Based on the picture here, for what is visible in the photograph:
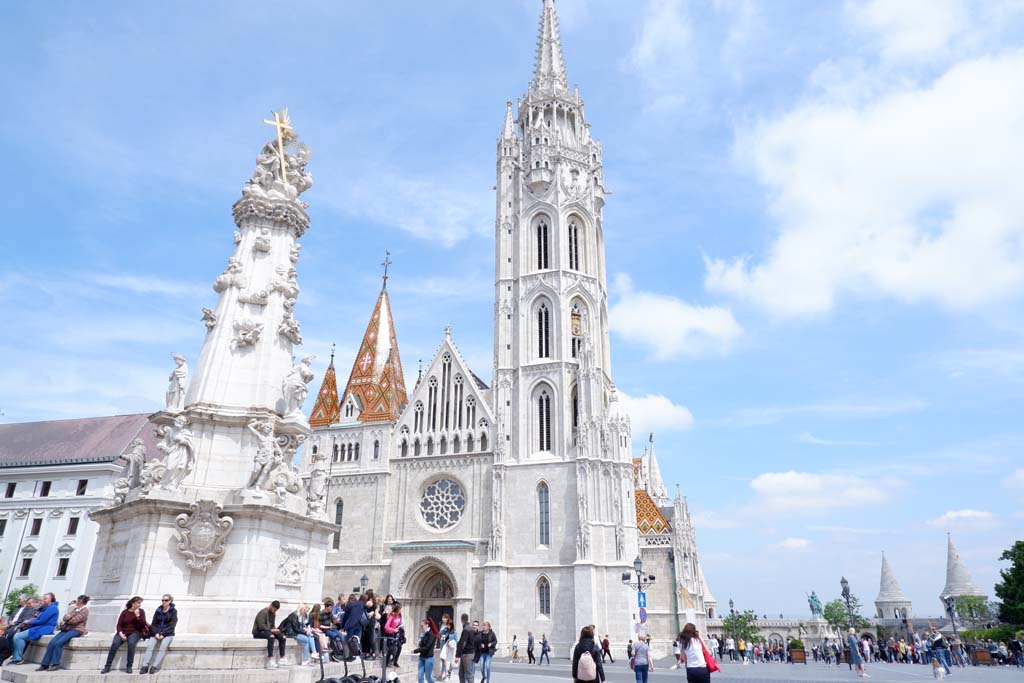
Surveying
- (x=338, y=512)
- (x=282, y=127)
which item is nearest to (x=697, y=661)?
(x=282, y=127)

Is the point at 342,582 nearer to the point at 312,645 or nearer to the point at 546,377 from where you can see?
the point at 546,377

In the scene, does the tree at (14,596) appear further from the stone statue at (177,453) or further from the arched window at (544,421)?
the stone statue at (177,453)

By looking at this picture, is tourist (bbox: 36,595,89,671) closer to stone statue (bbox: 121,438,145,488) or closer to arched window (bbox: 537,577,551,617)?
stone statue (bbox: 121,438,145,488)

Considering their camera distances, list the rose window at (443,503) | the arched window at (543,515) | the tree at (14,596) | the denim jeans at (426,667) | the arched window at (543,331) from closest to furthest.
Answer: the denim jeans at (426,667)
the tree at (14,596)
the arched window at (543,515)
the rose window at (443,503)
the arched window at (543,331)

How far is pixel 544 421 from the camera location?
36188 millimetres

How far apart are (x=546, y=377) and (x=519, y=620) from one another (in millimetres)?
12222

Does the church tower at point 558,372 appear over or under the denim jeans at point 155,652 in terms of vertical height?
over

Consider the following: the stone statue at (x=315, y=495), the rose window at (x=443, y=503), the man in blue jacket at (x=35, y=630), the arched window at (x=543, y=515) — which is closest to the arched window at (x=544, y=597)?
the arched window at (x=543, y=515)

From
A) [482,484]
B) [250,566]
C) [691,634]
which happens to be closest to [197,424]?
[250,566]

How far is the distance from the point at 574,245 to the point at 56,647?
114 feet

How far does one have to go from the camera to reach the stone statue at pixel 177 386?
40.6ft

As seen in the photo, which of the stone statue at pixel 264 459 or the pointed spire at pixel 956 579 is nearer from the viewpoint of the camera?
the stone statue at pixel 264 459

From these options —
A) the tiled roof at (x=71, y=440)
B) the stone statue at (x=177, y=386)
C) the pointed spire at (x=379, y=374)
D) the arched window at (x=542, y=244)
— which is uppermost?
the arched window at (x=542, y=244)

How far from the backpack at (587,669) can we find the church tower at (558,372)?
83.6 feet
